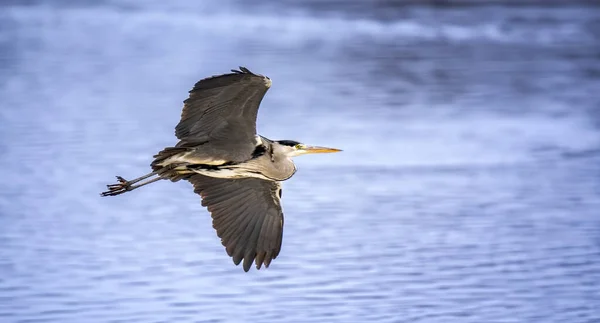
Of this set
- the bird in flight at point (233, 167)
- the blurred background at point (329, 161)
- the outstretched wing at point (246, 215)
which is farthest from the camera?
the blurred background at point (329, 161)

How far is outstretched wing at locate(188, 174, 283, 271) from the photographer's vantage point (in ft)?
19.3

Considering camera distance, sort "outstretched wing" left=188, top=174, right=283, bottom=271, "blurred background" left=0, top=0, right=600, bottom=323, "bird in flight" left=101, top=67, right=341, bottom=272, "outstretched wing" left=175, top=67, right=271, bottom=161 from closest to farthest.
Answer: "outstretched wing" left=175, top=67, right=271, bottom=161 → "bird in flight" left=101, top=67, right=341, bottom=272 → "outstretched wing" left=188, top=174, right=283, bottom=271 → "blurred background" left=0, top=0, right=600, bottom=323

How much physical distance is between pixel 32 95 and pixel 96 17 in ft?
8.08

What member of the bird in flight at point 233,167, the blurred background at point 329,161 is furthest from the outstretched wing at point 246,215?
the blurred background at point 329,161

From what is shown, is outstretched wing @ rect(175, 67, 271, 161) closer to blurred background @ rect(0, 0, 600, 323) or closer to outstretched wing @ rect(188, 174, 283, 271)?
outstretched wing @ rect(188, 174, 283, 271)

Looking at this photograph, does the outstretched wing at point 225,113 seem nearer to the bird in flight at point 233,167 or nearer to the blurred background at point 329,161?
the bird in flight at point 233,167

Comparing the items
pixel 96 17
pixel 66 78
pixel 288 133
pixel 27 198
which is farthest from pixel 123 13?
pixel 27 198

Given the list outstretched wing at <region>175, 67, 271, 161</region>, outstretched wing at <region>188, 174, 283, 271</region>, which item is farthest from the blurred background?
outstretched wing at <region>175, 67, 271, 161</region>

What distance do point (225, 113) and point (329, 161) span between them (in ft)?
8.36

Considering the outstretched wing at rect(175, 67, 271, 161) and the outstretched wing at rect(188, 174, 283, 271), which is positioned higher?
the outstretched wing at rect(175, 67, 271, 161)

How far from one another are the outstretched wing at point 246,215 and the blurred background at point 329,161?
400 millimetres

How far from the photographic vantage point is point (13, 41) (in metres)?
10.8

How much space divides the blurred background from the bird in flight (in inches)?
17.3

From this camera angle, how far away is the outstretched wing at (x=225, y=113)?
560 centimetres
